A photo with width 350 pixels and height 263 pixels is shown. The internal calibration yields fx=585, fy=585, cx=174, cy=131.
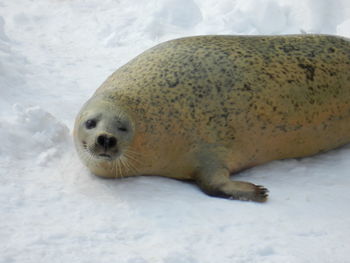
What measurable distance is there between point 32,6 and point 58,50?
1.22m

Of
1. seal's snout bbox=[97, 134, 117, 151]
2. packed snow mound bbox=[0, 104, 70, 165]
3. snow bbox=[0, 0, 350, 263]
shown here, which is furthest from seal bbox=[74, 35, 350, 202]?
packed snow mound bbox=[0, 104, 70, 165]

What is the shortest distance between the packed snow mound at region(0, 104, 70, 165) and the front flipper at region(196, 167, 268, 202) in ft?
3.05

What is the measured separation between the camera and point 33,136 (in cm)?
368

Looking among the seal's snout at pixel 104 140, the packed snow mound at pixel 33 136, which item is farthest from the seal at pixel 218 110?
the packed snow mound at pixel 33 136

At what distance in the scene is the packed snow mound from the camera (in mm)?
3545

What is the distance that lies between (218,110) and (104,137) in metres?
0.80

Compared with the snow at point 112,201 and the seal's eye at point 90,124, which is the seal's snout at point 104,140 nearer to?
the seal's eye at point 90,124

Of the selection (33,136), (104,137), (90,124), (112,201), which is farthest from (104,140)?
(33,136)

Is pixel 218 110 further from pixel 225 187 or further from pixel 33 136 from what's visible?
pixel 33 136

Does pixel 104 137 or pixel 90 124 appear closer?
pixel 104 137

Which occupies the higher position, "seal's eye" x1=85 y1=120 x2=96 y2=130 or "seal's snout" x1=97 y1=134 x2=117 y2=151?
"seal's eye" x1=85 y1=120 x2=96 y2=130

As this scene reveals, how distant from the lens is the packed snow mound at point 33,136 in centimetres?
354

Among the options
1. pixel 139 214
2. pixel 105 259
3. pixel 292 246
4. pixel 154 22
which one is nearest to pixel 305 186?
pixel 292 246

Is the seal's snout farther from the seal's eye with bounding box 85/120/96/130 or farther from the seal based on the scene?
the seal's eye with bounding box 85/120/96/130
